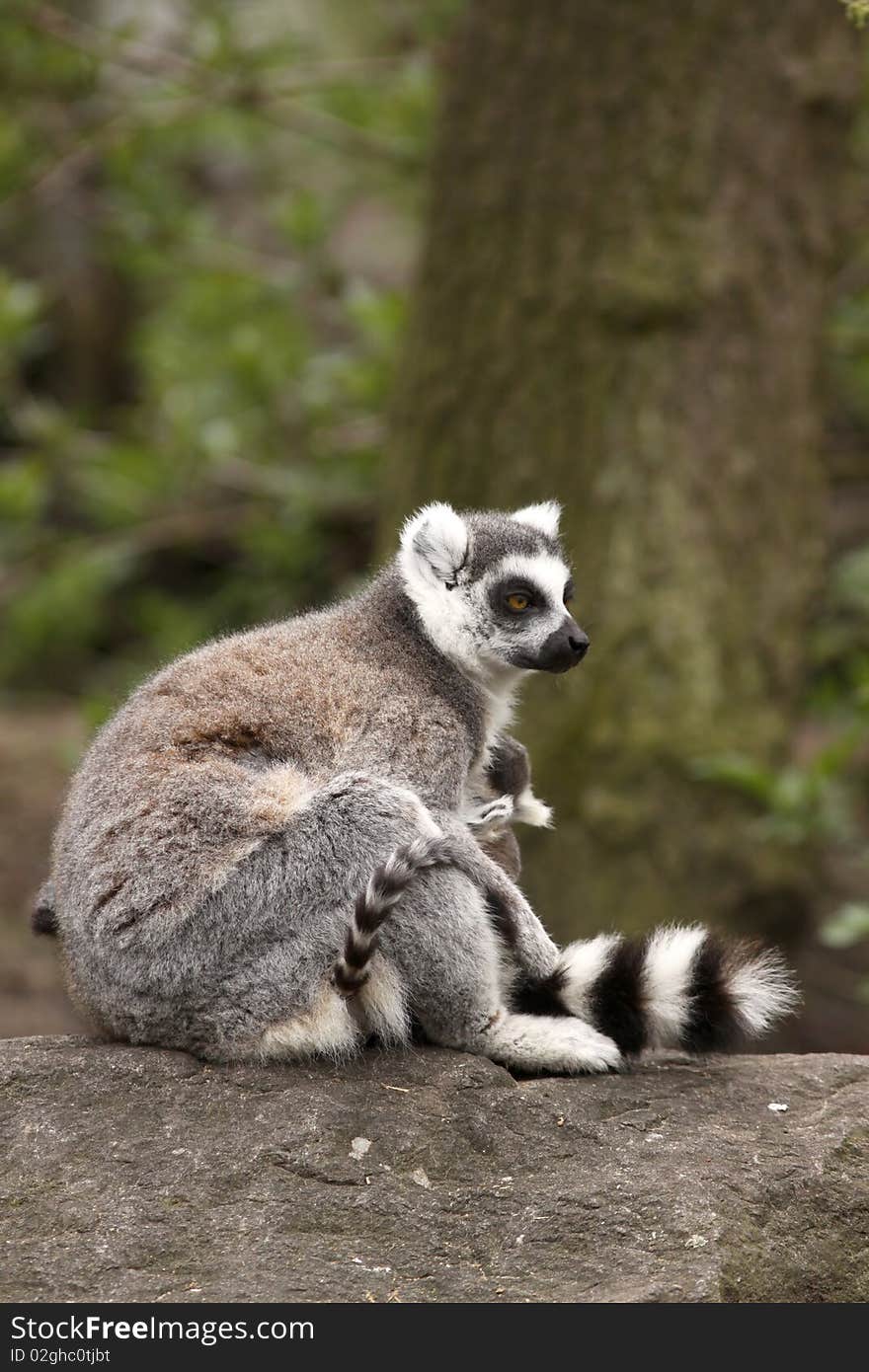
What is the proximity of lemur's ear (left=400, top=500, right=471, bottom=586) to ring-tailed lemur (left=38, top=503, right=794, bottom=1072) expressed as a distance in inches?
1.6

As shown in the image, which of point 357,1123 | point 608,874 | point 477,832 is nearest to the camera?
point 357,1123

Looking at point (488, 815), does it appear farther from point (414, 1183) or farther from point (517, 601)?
point (414, 1183)

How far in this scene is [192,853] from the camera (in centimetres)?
451

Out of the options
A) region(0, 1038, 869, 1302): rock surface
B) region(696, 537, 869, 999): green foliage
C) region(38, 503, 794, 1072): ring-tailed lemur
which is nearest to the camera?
region(0, 1038, 869, 1302): rock surface

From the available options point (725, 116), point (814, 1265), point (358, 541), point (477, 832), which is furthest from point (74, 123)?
point (814, 1265)

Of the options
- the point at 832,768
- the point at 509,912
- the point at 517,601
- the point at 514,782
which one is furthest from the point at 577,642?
the point at 832,768

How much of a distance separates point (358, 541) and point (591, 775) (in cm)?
386

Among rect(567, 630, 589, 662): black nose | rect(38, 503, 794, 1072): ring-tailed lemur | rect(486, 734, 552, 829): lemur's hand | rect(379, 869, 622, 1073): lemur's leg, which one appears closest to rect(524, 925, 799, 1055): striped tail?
rect(38, 503, 794, 1072): ring-tailed lemur

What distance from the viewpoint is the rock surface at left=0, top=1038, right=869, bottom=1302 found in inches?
154

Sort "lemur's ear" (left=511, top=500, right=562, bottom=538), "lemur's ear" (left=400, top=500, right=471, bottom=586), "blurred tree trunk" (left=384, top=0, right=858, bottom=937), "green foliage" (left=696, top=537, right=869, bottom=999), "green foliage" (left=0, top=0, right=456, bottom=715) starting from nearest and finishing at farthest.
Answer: "lemur's ear" (left=400, top=500, right=471, bottom=586), "lemur's ear" (left=511, top=500, right=562, bottom=538), "green foliage" (left=696, top=537, right=869, bottom=999), "blurred tree trunk" (left=384, top=0, right=858, bottom=937), "green foliage" (left=0, top=0, right=456, bottom=715)

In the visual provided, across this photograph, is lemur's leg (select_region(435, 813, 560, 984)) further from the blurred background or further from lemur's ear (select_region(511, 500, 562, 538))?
the blurred background

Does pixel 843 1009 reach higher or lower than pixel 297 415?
lower

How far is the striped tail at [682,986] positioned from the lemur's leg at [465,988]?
0.45 ft
